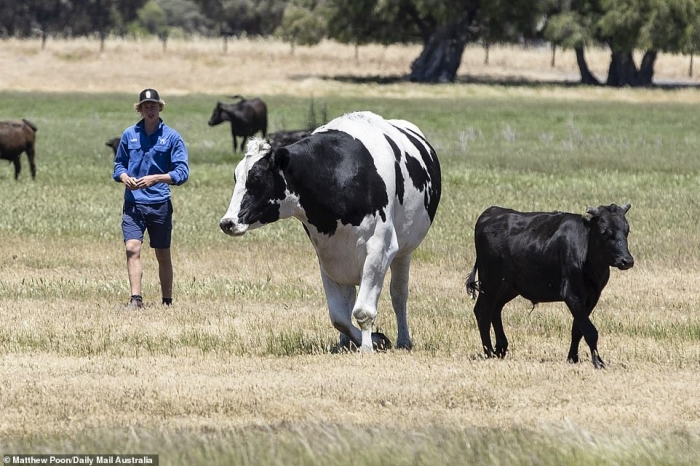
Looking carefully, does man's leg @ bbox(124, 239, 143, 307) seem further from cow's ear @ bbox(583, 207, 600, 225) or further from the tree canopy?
the tree canopy

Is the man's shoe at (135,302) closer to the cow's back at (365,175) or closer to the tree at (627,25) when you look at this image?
the cow's back at (365,175)

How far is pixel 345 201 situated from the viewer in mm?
11047

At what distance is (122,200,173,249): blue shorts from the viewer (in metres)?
13.8

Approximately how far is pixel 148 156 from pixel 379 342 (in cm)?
345

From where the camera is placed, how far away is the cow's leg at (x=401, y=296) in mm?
12016

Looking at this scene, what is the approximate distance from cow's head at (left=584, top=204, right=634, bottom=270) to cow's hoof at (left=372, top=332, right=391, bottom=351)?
218cm

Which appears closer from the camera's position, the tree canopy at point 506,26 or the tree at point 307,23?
the tree canopy at point 506,26

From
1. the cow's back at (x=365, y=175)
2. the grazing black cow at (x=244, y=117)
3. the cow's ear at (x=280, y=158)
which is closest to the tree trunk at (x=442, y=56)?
the grazing black cow at (x=244, y=117)

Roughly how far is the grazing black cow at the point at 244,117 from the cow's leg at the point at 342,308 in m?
26.0

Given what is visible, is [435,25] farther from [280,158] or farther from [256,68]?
[280,158]

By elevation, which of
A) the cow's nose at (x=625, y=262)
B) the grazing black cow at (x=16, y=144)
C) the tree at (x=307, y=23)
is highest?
the cow's nose at (x=625, y=262)

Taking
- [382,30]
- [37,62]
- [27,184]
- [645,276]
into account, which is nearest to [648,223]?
[645,276]

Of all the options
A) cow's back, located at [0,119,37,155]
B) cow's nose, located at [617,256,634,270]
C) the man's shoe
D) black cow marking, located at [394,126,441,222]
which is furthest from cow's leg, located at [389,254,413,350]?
cow's back, located at [0,119,37,155]

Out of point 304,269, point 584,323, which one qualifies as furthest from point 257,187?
point 304,269
